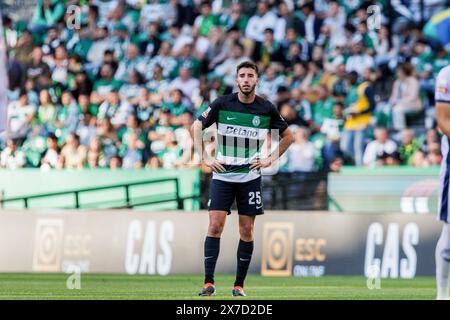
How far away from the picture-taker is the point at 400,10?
2555 centimetres

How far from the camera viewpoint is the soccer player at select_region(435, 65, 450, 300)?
11.6m

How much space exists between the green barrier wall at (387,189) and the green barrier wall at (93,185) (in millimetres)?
2445

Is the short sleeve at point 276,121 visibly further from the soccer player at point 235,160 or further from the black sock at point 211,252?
the black sock at point 211,252

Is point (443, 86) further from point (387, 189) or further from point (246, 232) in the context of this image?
point (387, 189)

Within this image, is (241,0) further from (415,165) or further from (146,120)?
(415,165)

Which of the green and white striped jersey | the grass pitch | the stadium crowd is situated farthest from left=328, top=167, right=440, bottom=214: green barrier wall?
the green and white striped jersey

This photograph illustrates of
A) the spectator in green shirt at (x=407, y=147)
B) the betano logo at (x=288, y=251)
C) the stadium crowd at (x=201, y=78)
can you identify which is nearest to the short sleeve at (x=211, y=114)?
the stadium crowd at (x=201, y=78)

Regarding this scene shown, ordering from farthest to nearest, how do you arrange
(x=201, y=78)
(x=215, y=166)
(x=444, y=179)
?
(x=201, y=78), (x=215, y=166), (x=444, y=179)

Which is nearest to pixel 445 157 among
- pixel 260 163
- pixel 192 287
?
pixel 260 163

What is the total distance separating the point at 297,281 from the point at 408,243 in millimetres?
2669

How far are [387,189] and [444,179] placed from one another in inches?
336

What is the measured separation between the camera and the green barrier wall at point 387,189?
795 inches

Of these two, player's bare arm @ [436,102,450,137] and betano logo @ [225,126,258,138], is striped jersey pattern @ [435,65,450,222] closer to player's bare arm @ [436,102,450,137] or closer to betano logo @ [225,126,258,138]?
player's bare arm @ [436,102,450,137]

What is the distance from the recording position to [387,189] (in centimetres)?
2033
